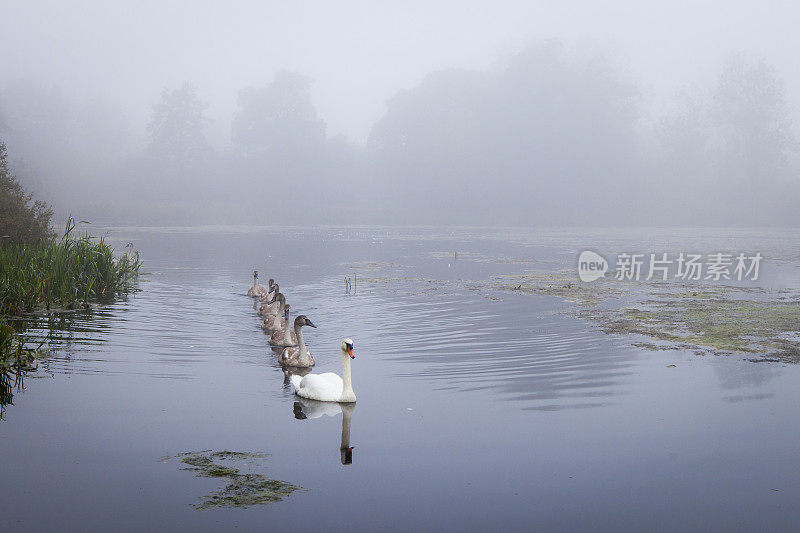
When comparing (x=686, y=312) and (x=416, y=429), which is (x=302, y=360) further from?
(x=686, y=312)

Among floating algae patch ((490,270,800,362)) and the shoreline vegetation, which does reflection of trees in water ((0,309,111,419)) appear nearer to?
the shoreline vegetation

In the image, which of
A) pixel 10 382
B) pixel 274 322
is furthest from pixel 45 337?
pixel 274 322

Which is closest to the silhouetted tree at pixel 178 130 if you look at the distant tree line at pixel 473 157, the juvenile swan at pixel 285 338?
the distant tree line at pixel 473 157

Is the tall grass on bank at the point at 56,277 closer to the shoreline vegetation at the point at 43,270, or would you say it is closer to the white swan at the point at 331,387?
the shoreline vegetation at the point at 43,270

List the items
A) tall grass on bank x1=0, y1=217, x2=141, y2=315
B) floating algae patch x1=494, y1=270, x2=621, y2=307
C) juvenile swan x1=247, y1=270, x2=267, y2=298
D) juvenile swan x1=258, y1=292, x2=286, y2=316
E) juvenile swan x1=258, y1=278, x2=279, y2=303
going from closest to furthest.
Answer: juvenile swan x1=258, y1=292, x2=286, y2=316 → tall grass on bank x1=0, y1=217, x2=141, y2=315 → juvenile swan x1=258, y1=278, x2=279, y2=303 → juvenile swan x1=247, y1=270, x2=267, y2=298 → floating algae patch x1=494, y1=270, x2=621, y2=307

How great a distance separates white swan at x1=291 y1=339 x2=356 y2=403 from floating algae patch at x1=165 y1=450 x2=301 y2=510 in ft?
11.1

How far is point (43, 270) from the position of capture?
2702 centimetres

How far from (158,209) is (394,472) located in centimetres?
10417

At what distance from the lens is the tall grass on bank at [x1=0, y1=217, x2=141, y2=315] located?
81.5ft

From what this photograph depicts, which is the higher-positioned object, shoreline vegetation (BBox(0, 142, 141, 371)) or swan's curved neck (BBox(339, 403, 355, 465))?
shoreline vegetation (BBox(0, 142, 141, 371))

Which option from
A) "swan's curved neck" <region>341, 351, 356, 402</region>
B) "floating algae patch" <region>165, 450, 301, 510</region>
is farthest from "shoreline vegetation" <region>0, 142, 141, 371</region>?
"floating algae patch" <region>165, 450, 301, 510</region>

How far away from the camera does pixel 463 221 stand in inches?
4626

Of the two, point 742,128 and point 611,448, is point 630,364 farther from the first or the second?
point 742,128

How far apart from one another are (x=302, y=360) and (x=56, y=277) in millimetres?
12450
